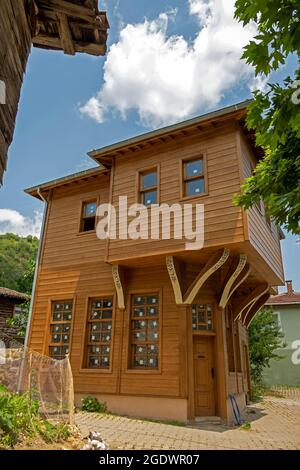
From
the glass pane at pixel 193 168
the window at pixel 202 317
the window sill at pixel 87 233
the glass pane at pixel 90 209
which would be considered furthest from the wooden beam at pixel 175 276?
the glass pane at pixel 90 209

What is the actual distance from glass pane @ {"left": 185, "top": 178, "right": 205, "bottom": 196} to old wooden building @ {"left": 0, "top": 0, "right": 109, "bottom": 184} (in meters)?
5.46

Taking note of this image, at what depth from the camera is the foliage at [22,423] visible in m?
4.57

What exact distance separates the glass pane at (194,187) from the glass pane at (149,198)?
102 centimetres

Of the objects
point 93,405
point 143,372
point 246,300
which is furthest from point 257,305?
point 93,405

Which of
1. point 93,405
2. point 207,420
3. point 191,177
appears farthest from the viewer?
point 191,177

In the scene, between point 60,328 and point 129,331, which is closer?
point 129,331

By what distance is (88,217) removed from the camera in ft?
38.9

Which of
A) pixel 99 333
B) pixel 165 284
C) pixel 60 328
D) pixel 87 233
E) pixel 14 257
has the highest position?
pixel 14 257

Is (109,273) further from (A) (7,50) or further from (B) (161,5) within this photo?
(A) (7,50)

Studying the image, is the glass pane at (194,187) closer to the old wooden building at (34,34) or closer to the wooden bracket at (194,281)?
the wooden bracket at (194,281)

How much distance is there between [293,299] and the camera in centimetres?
2330

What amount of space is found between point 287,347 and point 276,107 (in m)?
22.5

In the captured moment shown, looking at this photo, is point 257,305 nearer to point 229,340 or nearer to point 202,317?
point 229,340

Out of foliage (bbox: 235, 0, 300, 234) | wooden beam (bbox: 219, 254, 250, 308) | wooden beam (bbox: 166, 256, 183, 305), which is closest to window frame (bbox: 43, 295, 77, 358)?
wooden beam (bbox: 166, 256, 183, 305)
